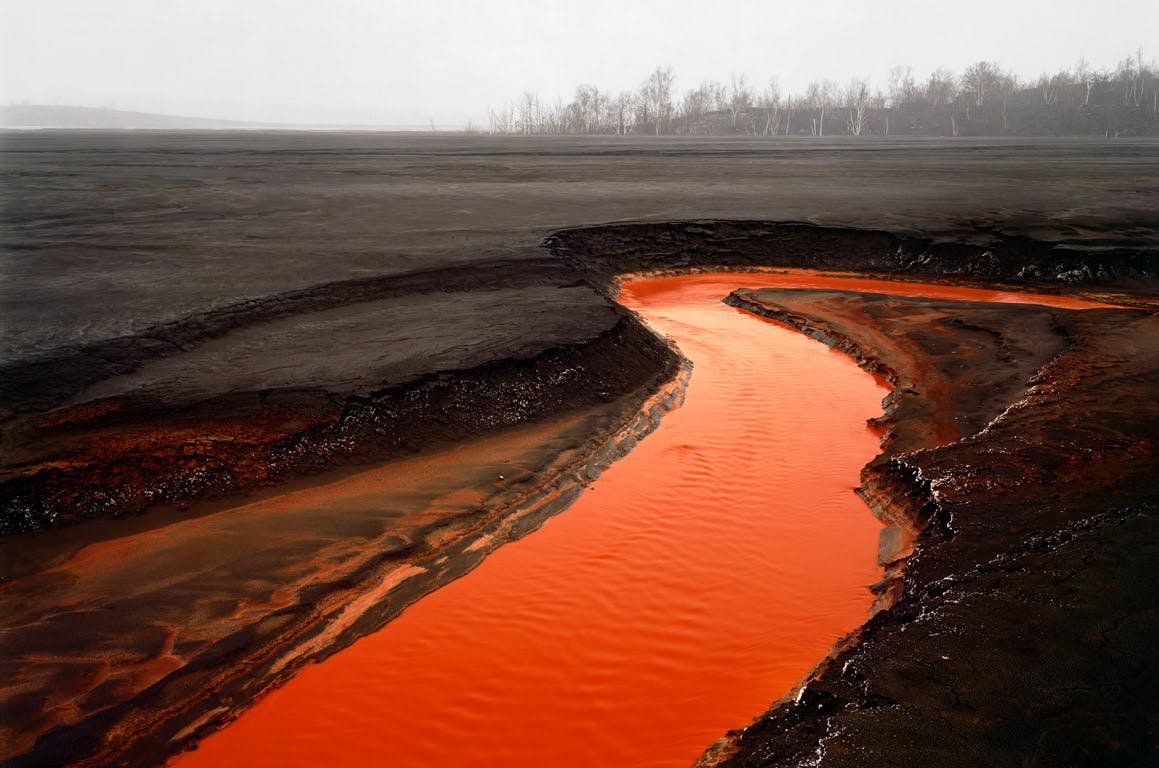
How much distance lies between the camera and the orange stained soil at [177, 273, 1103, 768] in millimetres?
3504

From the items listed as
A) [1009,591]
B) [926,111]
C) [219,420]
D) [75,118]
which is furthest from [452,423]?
[75,118]

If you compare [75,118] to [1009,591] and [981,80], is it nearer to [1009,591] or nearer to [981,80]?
[981,80]

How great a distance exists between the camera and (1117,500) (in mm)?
4887

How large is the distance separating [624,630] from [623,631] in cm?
1

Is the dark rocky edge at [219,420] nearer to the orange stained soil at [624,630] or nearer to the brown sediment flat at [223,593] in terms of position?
the brown sediment flat at [223,593]

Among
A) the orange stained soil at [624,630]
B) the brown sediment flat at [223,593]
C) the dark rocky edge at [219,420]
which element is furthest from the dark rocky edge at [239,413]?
→ the orange stained soil at [624,630]

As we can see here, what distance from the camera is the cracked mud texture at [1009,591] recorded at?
117 inches

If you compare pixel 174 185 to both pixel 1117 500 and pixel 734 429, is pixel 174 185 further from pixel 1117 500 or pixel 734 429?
pixel 1117 500

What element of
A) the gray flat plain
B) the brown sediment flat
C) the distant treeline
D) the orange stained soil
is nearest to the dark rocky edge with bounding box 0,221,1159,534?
the brown sediment flat

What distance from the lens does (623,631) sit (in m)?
4.30

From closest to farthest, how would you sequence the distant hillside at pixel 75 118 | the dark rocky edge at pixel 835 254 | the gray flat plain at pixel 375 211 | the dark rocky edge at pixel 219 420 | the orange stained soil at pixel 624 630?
the orange stained soil at pixel 624 630 → the dark rocky edge at pixel 219 420 → the gray flat plain at pixel 375 211 → the dark rocky edge at pixel 835 254 → the distant hillside at pixel 75 118

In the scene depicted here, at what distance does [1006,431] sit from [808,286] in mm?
7614

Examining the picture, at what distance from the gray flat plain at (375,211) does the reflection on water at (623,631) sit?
3399 millimetres

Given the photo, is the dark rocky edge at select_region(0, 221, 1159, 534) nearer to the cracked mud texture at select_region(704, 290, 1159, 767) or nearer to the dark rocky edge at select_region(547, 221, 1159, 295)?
the cracked mud texture at select_region(704, 290, 1159, 767)
